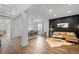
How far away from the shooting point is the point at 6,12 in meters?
2.11

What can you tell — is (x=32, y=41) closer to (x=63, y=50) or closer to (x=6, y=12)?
(x=63, y=50)

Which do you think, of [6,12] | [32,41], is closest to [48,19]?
[32,41]

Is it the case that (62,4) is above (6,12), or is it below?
above

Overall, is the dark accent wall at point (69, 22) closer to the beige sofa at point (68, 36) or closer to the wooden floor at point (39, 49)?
the beige sofa at point (68, 36)

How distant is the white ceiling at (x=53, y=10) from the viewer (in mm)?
2127

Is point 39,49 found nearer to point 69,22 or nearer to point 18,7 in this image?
point 69,22

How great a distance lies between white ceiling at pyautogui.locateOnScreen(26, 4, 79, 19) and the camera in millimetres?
2127

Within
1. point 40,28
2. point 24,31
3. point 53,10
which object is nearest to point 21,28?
point 24,31

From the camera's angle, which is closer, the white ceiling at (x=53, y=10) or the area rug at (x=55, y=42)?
the white ceiling at (x=53, y=10)

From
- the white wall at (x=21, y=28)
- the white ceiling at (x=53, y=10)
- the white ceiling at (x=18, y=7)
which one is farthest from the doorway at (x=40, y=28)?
the white ceiling at (x=18, y=7)

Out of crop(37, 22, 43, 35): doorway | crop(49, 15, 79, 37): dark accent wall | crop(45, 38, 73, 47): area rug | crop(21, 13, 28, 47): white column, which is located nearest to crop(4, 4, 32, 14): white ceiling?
crop(21, 13, 28, 47): white column

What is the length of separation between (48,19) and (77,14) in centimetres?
81

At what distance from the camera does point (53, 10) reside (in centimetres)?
223

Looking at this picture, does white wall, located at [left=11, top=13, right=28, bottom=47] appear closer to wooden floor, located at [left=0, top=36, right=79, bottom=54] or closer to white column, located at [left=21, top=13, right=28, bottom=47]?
white column, located at [left=21, top=13, right=28, bottom=47]
